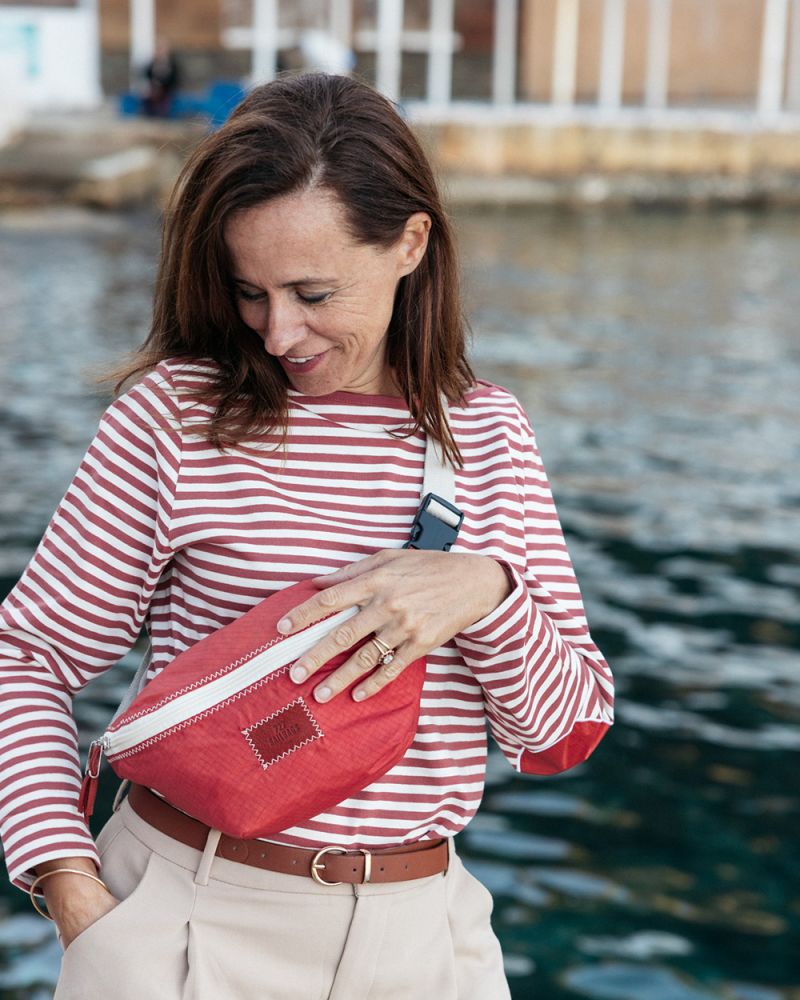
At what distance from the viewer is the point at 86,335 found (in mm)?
14383

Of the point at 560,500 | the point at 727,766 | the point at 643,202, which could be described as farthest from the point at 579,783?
the point at 643,202

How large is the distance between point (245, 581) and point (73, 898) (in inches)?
17.7

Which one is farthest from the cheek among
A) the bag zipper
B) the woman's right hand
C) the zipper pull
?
the woman's right hand

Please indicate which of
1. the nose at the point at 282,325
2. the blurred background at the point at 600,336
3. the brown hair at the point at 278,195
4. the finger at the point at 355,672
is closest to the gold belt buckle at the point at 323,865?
the finger at the point at 355,672

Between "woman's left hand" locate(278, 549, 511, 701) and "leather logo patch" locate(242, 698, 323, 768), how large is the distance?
1.2 inches

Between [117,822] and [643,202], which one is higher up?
[117,822]

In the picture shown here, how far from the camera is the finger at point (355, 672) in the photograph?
1851 mm

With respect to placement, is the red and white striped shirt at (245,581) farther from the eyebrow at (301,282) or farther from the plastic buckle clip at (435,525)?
the eyebrow at (301,282)

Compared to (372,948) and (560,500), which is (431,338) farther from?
(560,500)

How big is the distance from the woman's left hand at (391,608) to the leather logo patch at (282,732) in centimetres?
3

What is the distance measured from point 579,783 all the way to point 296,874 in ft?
12.9

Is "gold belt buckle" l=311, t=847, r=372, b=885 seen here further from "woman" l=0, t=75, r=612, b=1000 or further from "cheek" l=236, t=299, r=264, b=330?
"cheek" l=236, t=299, r=264, b=330

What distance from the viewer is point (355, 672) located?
6.12 feet

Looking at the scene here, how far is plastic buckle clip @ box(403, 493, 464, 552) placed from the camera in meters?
2.00
